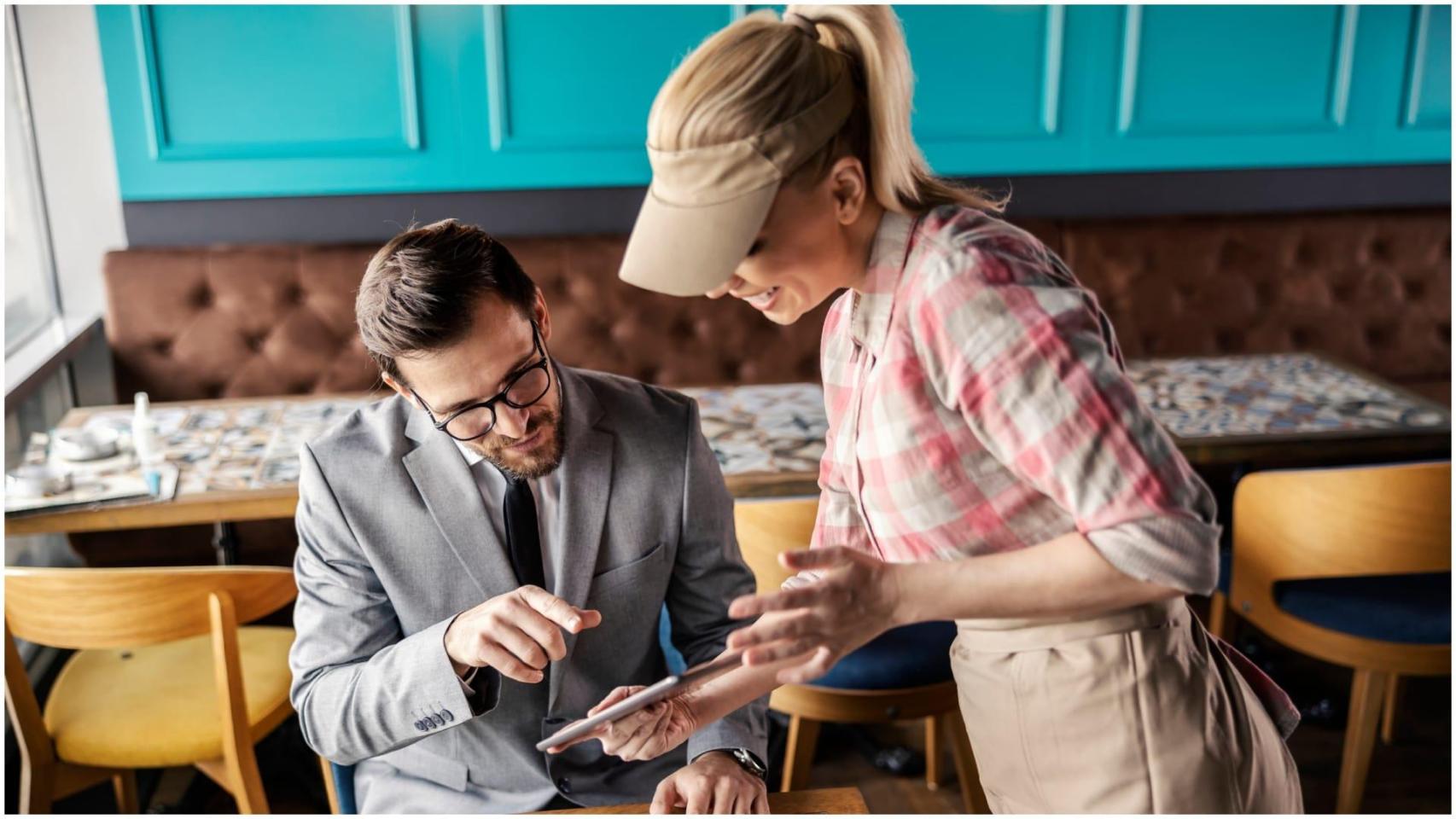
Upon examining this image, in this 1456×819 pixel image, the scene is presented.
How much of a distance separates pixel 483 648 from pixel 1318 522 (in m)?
1.62

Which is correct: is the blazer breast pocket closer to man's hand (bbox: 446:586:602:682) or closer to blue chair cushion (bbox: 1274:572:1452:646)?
man's hand (bbox: 446:586:602:682)

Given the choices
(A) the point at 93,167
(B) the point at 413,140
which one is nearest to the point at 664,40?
(B) the point at 413,140

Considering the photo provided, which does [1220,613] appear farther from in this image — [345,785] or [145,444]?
[145,444]

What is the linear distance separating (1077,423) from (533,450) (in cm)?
77

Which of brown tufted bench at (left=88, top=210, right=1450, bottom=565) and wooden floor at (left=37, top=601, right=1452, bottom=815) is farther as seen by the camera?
brown tufted bench at (left=88, top=210, right=1450, bottom=565)

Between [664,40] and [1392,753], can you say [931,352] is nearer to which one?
[1392,753]

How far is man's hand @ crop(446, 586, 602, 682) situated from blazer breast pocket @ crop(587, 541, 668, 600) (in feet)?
0.95

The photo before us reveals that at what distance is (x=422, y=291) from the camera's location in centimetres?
129

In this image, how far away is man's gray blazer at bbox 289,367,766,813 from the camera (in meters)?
1.41

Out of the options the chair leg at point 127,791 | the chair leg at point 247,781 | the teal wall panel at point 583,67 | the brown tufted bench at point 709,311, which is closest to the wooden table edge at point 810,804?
the chair leg at point 247,781

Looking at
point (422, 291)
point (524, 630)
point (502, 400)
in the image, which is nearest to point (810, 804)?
point (524, 630)

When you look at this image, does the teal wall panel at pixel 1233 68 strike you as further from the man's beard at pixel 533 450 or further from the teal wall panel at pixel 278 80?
the man's beard at pixel 533 450

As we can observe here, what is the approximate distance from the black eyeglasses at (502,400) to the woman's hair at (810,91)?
19.9 inches

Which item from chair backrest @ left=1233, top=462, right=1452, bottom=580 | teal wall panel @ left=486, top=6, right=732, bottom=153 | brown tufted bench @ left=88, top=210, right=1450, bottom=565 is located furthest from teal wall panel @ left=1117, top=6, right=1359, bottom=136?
chair backrest @ left=1233, top=462, right=1452, bottom=580
